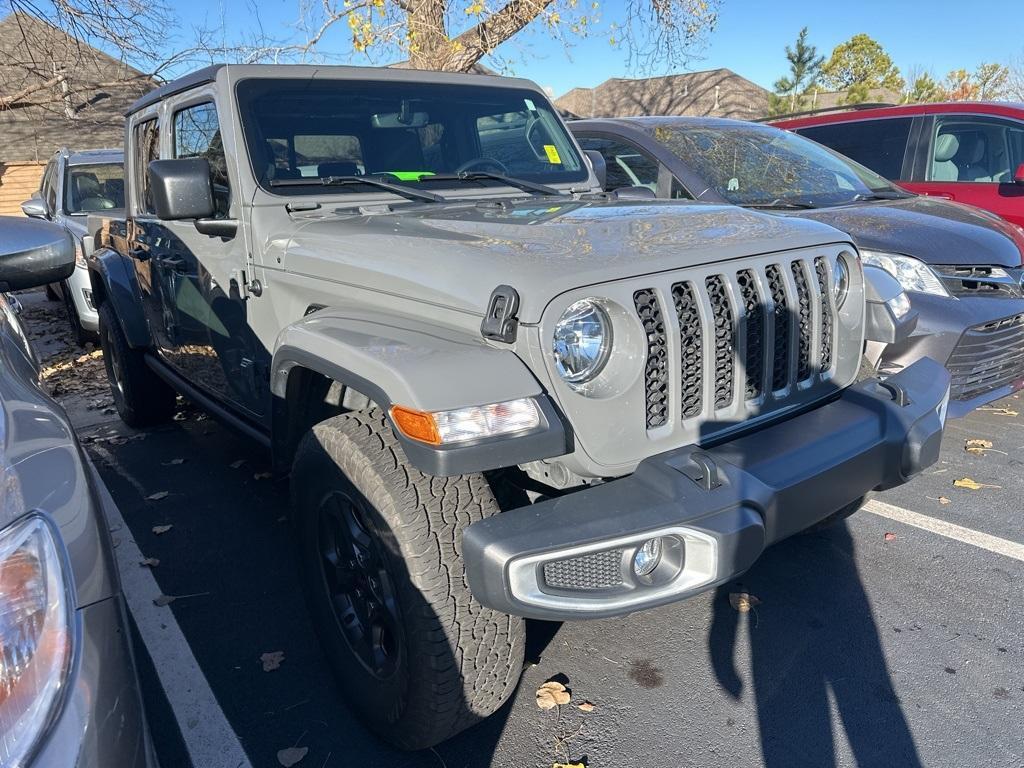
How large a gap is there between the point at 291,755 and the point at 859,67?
161 ft

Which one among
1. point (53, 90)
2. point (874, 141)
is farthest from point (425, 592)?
point (53, 90)

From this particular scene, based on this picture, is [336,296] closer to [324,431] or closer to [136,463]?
[324,431]

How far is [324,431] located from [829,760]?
1802mm

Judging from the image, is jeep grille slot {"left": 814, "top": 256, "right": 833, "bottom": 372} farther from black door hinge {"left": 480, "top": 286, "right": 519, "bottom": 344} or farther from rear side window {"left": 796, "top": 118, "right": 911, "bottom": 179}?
rear side window {"left": 796, "top": 118, "right": 911, "bottom": 179}

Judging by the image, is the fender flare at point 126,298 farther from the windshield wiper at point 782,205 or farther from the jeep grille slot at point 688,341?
the windshield wiper at point 782,205

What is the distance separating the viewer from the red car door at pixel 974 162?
6.02 metres

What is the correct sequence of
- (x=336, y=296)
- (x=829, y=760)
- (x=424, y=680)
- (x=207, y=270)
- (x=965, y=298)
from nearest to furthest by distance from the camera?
(x=424, y=680) < (x=829, y=760) < (x=336, y=296) < (x=207, y=270) < (x=965, y=298)

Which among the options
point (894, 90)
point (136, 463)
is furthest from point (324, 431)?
point (894, 90)

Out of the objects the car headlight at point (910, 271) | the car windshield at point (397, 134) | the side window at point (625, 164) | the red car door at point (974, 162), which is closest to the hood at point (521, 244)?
the car windshield at point (397, 134)

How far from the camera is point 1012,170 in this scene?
619cm

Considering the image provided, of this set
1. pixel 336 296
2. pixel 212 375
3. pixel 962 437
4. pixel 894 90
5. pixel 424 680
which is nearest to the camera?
pixel 424 680

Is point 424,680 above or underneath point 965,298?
underneath

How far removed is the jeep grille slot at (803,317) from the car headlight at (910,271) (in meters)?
1.99

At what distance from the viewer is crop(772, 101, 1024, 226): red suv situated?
605 centimetres
